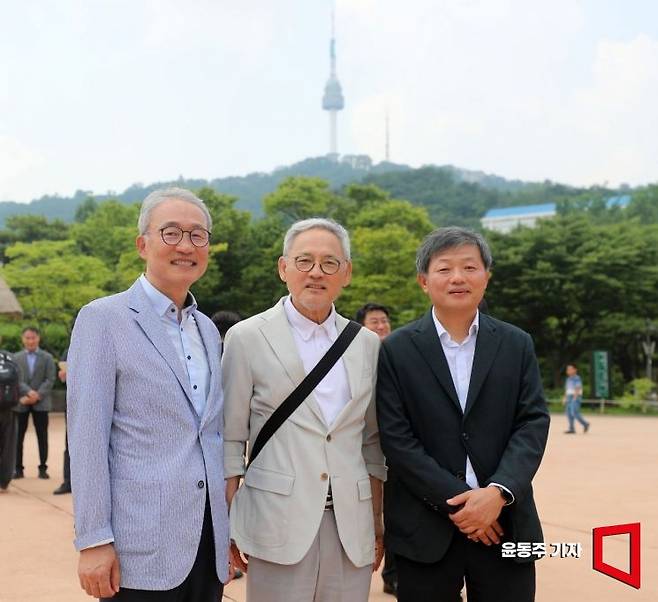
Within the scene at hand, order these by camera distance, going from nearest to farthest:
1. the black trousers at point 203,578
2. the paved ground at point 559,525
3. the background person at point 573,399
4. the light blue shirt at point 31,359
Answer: the black trousers at point 203,578
the paved ground at point 559,525
the light blue shirt at point 31,359
the background person at point 573,399

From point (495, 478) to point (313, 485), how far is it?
63 cm

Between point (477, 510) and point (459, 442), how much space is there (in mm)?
252

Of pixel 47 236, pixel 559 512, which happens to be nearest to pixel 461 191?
pixel 47 236

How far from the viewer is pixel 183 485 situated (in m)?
2.55

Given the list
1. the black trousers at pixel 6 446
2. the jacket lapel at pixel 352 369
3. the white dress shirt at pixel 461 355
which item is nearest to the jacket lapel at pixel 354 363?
the jacket lapel at pixel 352 369

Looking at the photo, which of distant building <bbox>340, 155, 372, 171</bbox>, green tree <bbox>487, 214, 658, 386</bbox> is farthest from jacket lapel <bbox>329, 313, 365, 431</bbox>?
distant building <bbox>340, 155, 372, 171</bbox>

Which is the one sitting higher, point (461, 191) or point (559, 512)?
point (461, 191)

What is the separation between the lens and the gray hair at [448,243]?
120 inches

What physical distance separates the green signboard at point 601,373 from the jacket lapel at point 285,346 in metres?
23.9

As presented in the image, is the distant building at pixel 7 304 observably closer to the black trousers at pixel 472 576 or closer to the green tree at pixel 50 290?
the black trousers at pixel 472 576

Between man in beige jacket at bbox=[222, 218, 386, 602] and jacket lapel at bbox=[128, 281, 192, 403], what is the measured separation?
363mm

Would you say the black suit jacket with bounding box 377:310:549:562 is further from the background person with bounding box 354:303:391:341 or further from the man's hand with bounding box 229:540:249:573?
the background person with bounding box 354:303:391:341

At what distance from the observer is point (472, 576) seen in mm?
2916

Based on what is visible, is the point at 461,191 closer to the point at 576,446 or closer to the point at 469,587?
the point at 576,446
